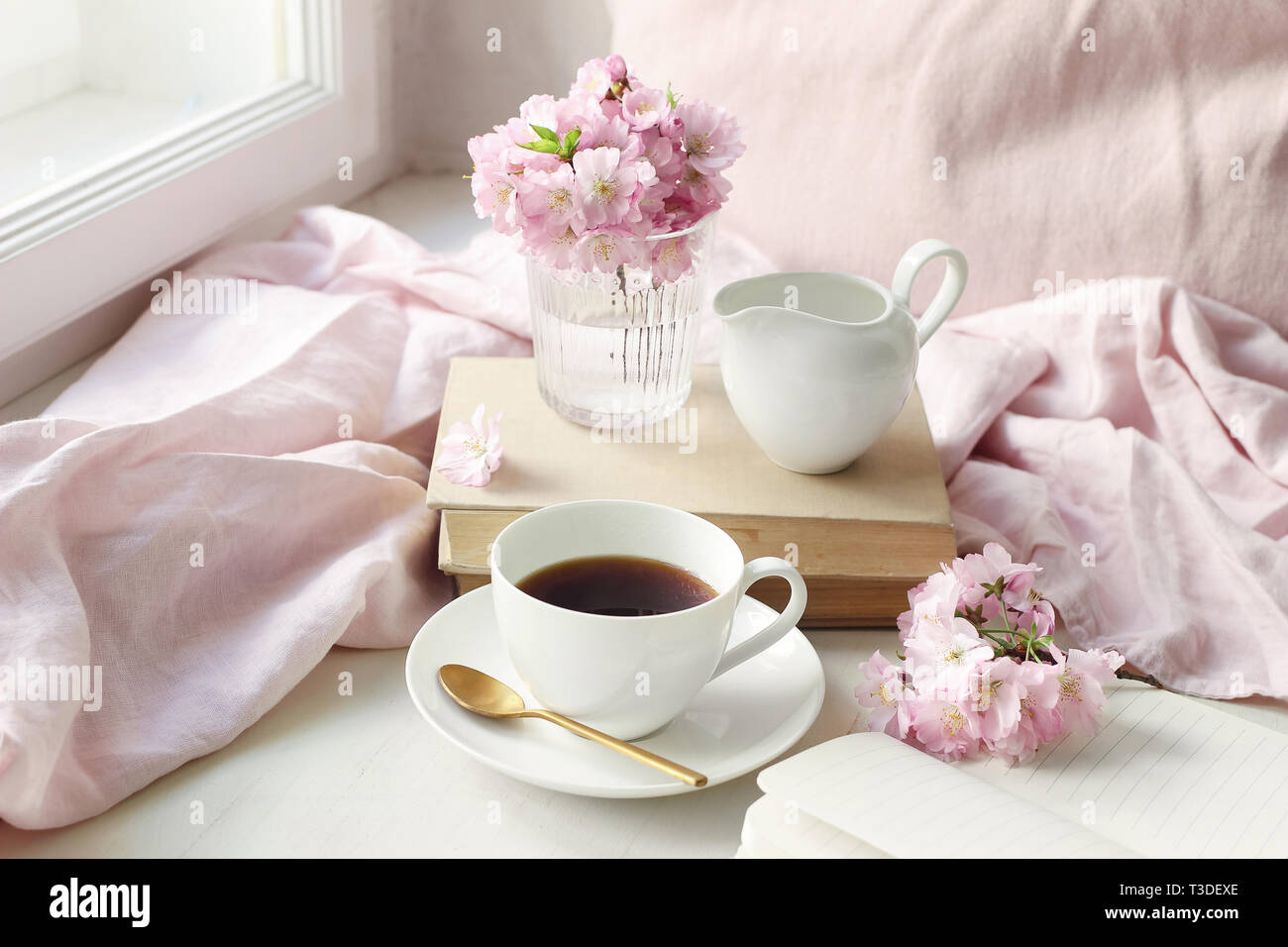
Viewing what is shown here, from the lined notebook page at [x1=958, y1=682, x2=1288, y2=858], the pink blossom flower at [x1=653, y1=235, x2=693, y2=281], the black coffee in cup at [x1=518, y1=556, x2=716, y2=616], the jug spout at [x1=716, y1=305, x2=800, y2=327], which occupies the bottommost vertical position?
the lined notebook page at [x1=958, y1=682, x2=1288, y2=858]

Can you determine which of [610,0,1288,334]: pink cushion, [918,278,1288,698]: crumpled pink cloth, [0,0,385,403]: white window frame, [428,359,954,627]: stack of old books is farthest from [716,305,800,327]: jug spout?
[0,0,385,403]: white window frame

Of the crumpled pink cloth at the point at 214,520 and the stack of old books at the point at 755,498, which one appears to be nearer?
the crumpled pink cloth at the point at 214,520

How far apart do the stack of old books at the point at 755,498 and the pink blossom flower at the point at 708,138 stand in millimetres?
185

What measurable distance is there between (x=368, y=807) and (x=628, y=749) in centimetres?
14

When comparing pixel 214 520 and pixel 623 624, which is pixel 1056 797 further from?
pixel 214 520

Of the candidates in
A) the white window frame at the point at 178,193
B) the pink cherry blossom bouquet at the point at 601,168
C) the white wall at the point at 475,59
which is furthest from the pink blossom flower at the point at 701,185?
the white wall at the point at 475,59

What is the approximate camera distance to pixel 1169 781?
0.63 meters

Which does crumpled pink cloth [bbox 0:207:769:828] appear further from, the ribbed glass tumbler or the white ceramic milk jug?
the white ceramic milk jug

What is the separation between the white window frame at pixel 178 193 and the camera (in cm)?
90

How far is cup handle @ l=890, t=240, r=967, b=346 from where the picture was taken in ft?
2.53

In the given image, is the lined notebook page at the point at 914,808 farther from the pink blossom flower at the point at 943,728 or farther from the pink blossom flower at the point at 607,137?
the pink blossom flower at the point at 607,137

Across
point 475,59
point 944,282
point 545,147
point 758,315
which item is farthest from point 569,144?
point 475,59

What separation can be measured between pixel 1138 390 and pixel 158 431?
27.2 inches
